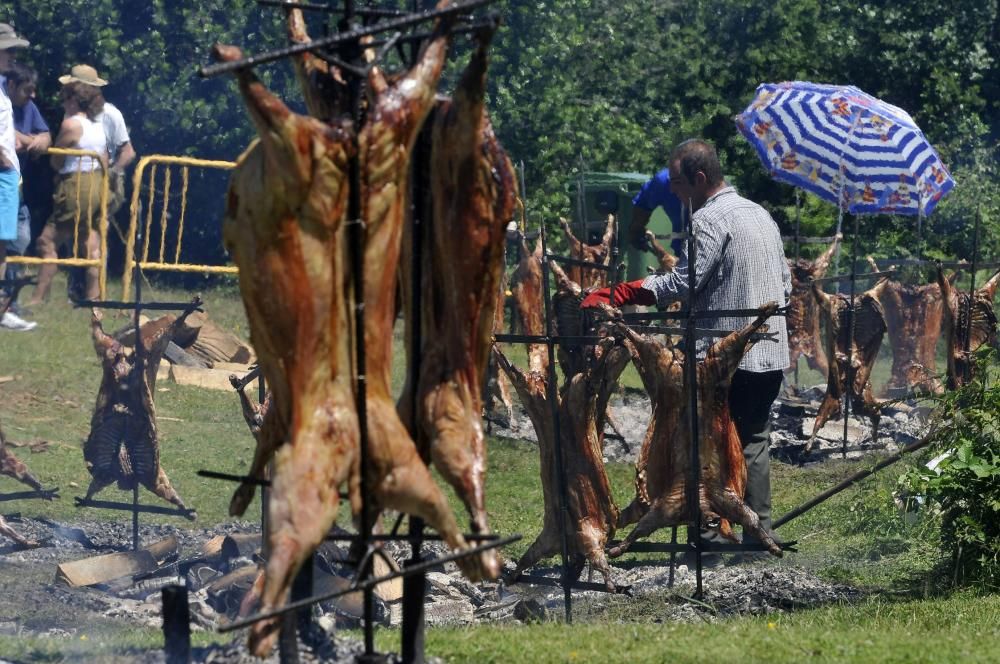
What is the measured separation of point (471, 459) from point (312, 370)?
0.65 metres

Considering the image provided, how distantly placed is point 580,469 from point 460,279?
3.48 metres

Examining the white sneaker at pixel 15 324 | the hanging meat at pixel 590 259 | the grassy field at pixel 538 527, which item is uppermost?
the hanging meat at pixel 590 259

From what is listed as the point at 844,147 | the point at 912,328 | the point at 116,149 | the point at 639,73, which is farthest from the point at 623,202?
the point at 116,149

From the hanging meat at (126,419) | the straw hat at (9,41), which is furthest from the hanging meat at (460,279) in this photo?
the straw hat at (9,41)

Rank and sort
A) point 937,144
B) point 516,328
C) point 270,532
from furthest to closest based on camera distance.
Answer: point 937,144 < point 516,328 < point 270,532

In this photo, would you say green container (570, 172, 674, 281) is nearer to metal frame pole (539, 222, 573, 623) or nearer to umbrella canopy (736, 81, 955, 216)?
umbrella canopy (736, 81, 955, 216)

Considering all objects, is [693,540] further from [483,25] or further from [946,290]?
[946,290]

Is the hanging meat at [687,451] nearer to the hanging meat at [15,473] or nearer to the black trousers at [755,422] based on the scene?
the black trousers at [755,422]

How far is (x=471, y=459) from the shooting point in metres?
5.20

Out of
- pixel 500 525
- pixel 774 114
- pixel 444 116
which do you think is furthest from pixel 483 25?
pixel 774 114

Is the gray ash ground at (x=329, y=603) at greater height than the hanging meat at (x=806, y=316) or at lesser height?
lesser

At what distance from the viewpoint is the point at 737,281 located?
9203 mm

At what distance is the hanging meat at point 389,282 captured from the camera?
16.1 ft

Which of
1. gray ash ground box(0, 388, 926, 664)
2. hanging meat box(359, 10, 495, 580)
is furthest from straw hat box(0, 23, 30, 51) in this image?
hanging meat box(359, 10, 495, 580)
